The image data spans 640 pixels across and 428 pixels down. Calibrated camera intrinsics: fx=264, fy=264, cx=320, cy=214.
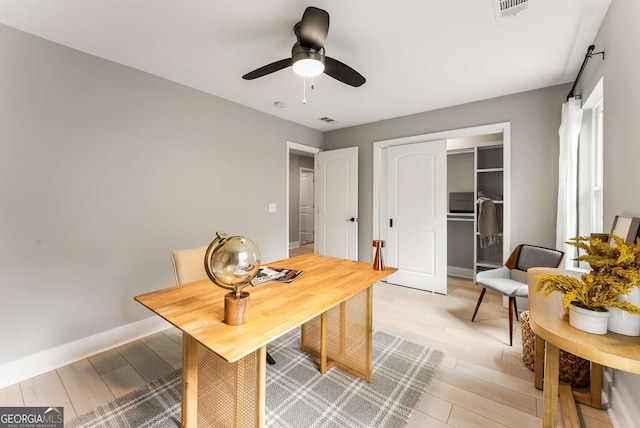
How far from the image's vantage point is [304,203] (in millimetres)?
7336

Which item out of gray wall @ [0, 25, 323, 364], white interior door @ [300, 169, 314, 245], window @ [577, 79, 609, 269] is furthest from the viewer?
white interior door @ [300, 169, 314, 245]

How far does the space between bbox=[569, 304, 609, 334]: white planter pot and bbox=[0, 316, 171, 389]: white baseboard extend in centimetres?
300

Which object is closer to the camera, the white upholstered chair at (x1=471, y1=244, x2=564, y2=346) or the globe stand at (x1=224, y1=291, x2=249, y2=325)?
the globe stand at (x1=224, y1=291, x2=249, y2=325)

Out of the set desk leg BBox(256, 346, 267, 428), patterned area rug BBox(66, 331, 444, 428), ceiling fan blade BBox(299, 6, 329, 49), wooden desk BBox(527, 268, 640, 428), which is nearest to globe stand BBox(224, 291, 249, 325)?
desk leg BBox(256, 346, 267, 428)

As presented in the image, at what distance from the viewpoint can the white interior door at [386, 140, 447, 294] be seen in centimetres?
346

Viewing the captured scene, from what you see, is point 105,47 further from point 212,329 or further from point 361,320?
point 361,320

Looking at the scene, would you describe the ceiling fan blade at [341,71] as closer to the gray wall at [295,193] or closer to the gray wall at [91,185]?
the gray wall at [91,185]

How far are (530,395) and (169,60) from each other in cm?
363

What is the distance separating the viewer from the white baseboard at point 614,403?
1302 mm

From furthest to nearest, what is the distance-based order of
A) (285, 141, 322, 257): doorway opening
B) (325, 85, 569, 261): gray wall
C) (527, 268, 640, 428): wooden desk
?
(285, 141, 322, 257): doorway opening
(325, 85, 569, 261): gray wall
(527, 268, 640, 428): wooden desk

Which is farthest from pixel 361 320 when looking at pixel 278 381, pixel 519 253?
pixel 519 253

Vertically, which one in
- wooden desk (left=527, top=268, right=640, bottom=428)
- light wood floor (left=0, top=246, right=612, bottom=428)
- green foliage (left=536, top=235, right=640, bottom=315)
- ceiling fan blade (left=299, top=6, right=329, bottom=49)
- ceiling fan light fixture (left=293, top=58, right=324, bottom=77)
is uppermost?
ceiling fan blade (left=299, top=6, right=329, bottom=49)

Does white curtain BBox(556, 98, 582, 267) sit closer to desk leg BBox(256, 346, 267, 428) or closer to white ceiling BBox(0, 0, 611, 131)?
white ceiling BBox(0, 0, 611, 131)

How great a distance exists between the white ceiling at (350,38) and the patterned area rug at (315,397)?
7.97ft
